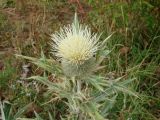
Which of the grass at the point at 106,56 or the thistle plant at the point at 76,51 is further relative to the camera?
the grass at the point at 106,56

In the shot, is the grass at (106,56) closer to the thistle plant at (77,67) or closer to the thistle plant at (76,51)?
the thistle plant at (77,67)

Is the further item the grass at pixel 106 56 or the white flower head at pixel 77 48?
the grass at pixel 106 56

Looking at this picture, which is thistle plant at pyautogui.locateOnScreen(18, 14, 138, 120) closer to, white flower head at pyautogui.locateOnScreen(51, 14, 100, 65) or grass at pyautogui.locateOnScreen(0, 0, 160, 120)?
white flower head at pyautogui.locateOnScreen(51, 14, 100, 65)

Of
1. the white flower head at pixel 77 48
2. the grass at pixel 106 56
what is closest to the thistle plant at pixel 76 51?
the white flower head at pixel 77 48

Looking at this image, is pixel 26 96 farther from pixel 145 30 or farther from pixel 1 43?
pixel 145 30

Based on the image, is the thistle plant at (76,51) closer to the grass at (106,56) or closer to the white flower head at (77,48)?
the white flower head at (77,48)

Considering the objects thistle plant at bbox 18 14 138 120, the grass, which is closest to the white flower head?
thistle plant at bbox 18 14 138 120

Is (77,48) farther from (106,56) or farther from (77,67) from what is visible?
(106,56)

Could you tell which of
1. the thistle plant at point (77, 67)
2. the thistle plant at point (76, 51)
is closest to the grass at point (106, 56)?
the thistle plant at point (77, 67)

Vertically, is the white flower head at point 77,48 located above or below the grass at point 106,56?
above

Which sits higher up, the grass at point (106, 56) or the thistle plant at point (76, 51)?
the thistle plant at point (76, 51)
